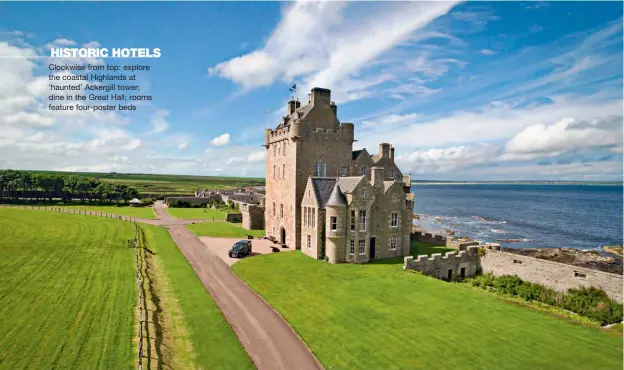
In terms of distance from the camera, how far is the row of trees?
98.6 metres

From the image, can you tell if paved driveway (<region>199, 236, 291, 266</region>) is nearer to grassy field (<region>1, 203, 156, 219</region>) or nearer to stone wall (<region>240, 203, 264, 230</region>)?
stone wall (<region>240, 203, 264, 230</region>)

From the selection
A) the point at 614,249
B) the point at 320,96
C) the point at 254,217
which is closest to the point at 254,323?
the point at 320,96

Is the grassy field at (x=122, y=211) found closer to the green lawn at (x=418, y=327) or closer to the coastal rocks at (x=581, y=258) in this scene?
the green lawn at (x=418, y=327)

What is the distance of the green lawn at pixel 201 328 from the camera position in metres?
17.5

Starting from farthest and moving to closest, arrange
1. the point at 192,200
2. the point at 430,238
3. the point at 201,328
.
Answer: the point at 192,200, the point at 430,238, the point at 201,328

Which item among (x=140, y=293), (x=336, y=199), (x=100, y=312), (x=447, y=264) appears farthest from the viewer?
(x=447, y=264)

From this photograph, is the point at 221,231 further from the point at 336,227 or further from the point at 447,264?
the point at 447,264

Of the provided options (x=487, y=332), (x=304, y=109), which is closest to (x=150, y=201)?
(x=304, y=109)

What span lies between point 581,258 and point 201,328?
5716 cm

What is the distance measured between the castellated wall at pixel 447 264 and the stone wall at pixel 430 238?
699 cm

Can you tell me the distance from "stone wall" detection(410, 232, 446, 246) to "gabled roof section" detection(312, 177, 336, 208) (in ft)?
58.0

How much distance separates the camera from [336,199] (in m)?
36.0

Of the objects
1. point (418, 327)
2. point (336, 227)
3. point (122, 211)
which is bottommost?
point (418, 327)

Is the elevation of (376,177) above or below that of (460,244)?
above
